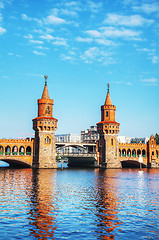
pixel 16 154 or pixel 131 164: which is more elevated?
pixel 16 154

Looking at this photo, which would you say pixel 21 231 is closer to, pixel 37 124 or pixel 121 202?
pixel 121 202

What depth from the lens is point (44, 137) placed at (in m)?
105

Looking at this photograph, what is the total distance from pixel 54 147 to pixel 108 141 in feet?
74.4

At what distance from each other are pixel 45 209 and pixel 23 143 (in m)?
74.8

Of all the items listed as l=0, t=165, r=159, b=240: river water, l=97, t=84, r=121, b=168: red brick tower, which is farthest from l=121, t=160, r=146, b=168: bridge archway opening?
l=0, t=165, r=159, b=240: river water

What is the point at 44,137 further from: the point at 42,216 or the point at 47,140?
the point at 42,216

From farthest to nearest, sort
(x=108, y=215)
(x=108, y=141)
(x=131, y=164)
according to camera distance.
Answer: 1. (x=131, y=164)
2. (x=108, y=141)
3. (x=108, y=215)

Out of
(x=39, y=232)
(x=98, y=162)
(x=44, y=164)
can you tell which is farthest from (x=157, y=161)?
(x=39, y=232)

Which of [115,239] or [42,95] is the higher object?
[42,95]

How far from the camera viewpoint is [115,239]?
23156mm

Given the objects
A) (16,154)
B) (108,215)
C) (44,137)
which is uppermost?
(44,137)

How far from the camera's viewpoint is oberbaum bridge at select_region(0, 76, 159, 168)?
4063 inches

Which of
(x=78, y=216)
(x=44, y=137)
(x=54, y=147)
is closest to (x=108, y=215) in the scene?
(x=78, y=216)

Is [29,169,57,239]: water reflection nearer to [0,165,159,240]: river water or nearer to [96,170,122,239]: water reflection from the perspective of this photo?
[0,165,159,240]: river water
